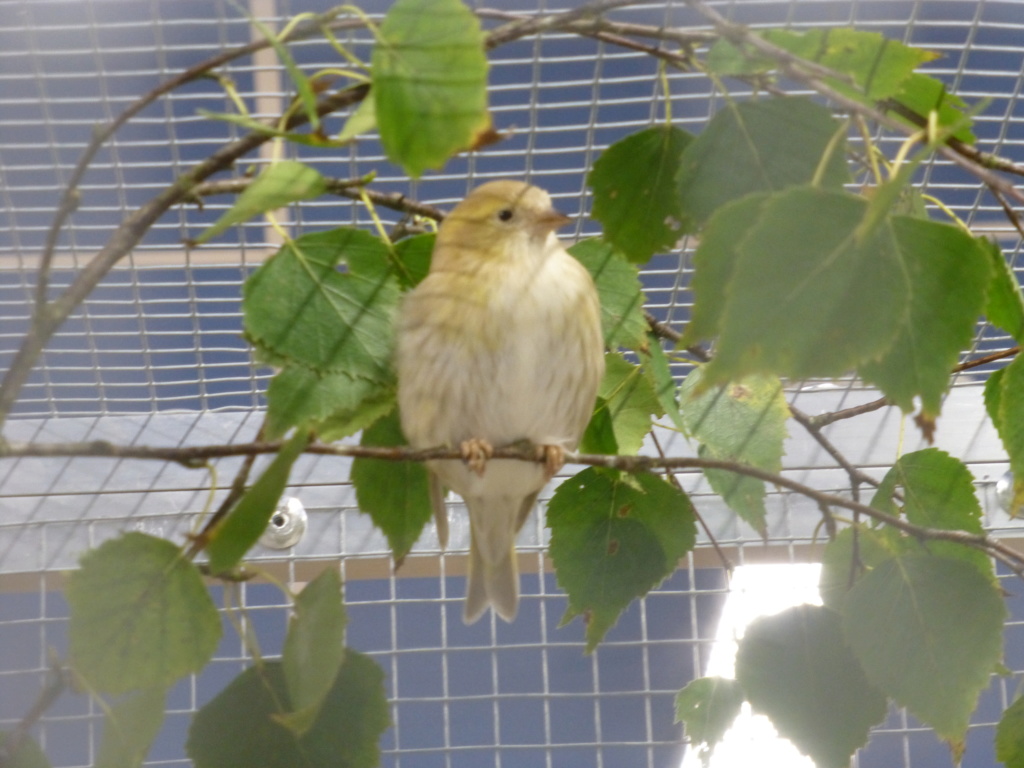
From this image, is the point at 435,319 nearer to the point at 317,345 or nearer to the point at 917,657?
the point at 317,345

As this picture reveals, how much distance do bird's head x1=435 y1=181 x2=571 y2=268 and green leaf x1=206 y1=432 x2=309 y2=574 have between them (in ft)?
1.73

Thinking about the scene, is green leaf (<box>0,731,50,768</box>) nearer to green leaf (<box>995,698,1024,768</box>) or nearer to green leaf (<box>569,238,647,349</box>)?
green leaf (<box>569,238,647,349</box>)

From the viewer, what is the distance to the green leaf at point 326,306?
60 centimetres

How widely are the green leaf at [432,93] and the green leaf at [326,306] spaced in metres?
0.18

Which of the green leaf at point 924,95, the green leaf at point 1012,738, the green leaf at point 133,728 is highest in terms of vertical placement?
the green leaf at point 924,95

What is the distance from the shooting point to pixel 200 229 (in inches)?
45.5

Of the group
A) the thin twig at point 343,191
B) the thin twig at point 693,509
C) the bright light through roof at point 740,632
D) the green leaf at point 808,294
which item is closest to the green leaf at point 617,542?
the thin twig at point 693,509

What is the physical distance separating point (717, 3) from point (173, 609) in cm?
74

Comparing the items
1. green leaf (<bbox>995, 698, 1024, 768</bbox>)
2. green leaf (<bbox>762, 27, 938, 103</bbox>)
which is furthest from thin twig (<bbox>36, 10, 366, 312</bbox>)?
green leaf (<bbox>995, 698, 1024, 768</bbox>)

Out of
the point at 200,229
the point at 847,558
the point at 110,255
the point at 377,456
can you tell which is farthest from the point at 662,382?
the point at 200,229

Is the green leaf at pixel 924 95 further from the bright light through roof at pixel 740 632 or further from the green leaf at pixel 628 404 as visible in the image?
the bright light through roof at pixel 740 632

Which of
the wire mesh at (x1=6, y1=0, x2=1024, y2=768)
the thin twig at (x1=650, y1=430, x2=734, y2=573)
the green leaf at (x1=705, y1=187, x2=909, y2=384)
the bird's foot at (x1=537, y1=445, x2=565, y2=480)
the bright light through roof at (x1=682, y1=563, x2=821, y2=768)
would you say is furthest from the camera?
the bright light through roof at (x1=682, y1=563, x2=821, y2=768)

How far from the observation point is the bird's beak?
3.23 feet

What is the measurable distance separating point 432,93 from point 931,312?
0.23m
